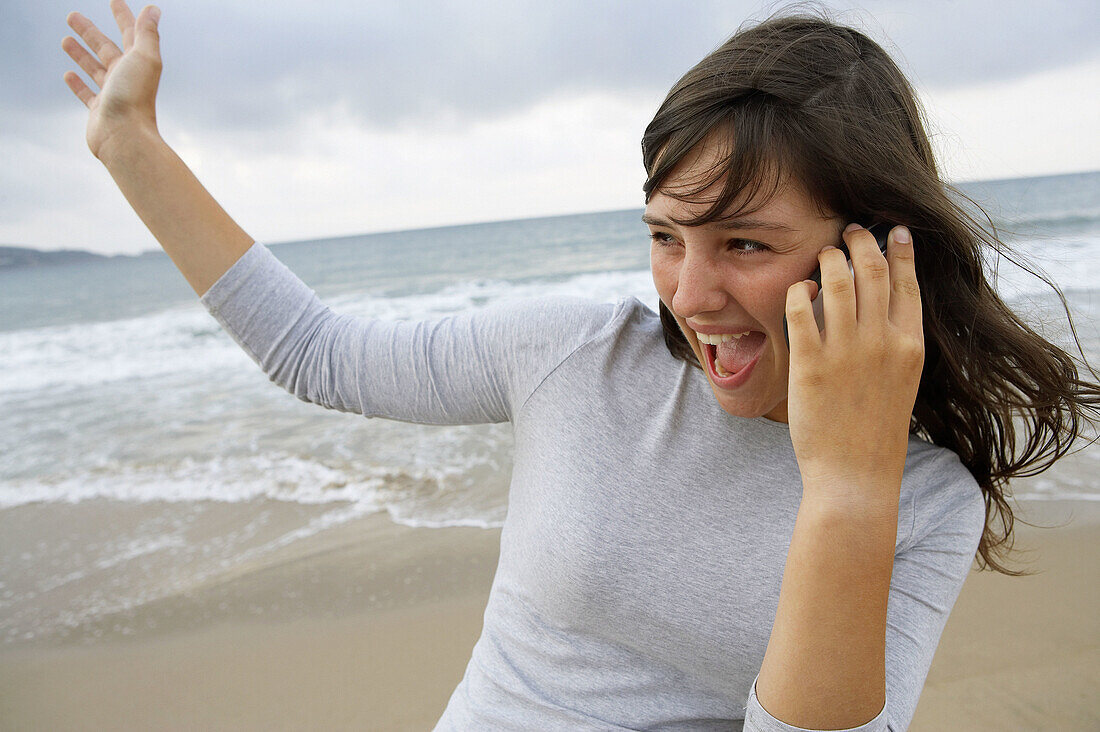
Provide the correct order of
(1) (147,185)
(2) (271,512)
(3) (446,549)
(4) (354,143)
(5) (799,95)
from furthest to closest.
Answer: (4) (354,143), (2) (271,512), (3) (446,549), (1) (147,185), (5) (799,95)

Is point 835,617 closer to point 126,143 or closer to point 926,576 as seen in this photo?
point 926,576

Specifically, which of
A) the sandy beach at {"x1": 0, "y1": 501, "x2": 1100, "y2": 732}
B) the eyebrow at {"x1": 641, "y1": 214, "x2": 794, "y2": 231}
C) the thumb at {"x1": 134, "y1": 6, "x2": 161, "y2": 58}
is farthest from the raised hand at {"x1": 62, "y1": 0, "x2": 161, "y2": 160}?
the sandy beach at {"x1": 0, "y1": 501, "x2": 1100, "y2": 732}

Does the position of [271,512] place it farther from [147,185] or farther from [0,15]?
[0,15]

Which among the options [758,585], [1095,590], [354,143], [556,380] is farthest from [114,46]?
[354,143]

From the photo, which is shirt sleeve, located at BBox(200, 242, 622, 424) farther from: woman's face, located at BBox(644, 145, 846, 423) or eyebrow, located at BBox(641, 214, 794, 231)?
eyebrow, located at BBox(641, 214, 794, 231)

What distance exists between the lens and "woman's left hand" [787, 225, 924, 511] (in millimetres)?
972

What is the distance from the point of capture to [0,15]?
13.2 metres

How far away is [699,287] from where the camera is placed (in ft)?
3.77

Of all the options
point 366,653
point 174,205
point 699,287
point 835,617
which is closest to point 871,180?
point 699,287

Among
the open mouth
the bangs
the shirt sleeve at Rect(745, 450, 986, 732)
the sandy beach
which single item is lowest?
the sandy beach

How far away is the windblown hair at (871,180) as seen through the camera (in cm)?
110

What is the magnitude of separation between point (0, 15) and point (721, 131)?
55.2ft

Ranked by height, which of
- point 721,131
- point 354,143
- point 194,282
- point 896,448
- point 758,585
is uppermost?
point 354,143

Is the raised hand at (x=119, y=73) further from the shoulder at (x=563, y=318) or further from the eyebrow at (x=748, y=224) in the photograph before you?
the eyebrow at (x=748, y=224)
